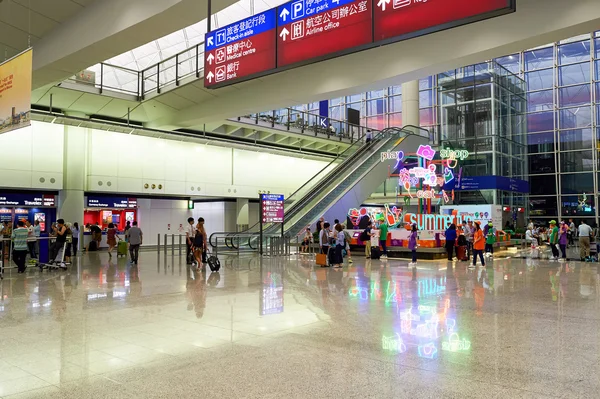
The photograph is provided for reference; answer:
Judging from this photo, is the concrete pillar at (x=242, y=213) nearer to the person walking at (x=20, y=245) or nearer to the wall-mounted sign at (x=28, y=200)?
the wall-mounted sign at (x=28, y=200)

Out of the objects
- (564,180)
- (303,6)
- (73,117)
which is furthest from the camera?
(564,180)

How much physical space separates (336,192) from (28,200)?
13.6 m

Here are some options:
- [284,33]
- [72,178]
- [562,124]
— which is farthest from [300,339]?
[562,124]

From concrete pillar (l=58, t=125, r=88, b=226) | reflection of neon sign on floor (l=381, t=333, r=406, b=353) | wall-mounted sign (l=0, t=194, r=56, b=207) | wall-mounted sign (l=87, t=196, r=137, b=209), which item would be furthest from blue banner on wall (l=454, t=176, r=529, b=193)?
reflection of neon sign on floor (l=381, t=333, r=406, b=353)

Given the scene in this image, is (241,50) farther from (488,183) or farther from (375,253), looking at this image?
(488,183)

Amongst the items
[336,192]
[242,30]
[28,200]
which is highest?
[242,30]

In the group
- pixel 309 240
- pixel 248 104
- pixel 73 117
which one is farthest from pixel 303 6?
pixel 73 117

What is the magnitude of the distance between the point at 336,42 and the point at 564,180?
33587 millimetres

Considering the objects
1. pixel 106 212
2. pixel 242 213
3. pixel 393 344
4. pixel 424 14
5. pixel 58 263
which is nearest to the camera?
pixel 393 344

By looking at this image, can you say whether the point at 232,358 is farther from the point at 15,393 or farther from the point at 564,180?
the point at 564,180

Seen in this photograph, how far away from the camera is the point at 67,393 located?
421cm

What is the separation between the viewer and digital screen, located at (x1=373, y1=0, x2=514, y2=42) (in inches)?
258

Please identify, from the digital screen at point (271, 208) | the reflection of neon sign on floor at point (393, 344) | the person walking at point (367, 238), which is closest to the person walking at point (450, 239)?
the person walking at point (367, 238)

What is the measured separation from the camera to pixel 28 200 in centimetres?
2106
